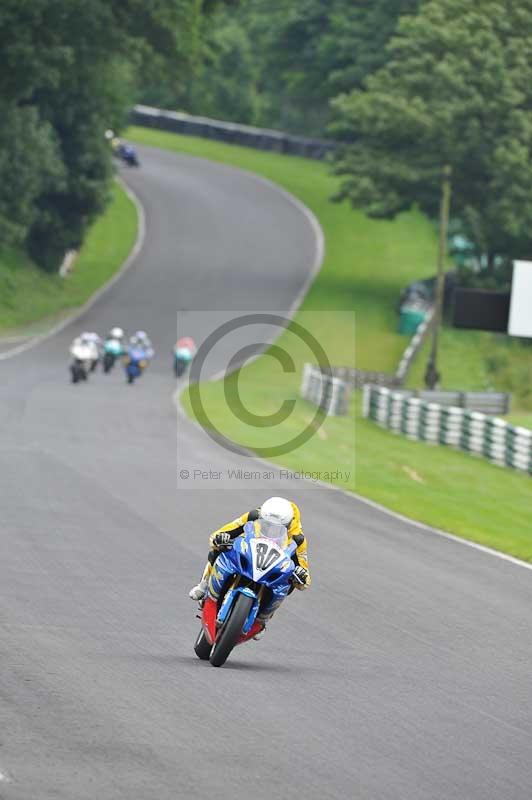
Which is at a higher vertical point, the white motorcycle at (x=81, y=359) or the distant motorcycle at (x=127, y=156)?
the distant motorcycle at (x=127, y=156)

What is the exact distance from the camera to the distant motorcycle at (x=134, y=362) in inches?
1501

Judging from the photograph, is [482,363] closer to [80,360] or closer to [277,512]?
[80,360]

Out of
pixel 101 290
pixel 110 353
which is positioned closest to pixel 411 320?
pixel 101 290

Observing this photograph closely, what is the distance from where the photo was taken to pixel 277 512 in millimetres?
10625

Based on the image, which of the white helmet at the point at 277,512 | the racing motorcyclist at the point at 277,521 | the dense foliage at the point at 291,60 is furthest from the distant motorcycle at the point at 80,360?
the white helmet at the point at 277,512

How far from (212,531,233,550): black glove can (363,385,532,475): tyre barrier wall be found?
62.5 feet

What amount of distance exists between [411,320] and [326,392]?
65.8ft

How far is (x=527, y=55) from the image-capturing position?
5853 cm

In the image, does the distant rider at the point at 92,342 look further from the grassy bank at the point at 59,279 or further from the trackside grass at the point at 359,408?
the grassy bank at the point at 59,279

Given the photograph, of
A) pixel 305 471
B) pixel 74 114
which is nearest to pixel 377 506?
pixel 305 471

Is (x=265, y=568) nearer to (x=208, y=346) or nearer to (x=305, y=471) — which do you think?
(x=305, y=471)

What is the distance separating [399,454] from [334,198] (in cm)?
3212

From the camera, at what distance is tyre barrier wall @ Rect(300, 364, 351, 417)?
122 ft

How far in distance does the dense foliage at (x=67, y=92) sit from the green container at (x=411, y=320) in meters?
12.6
